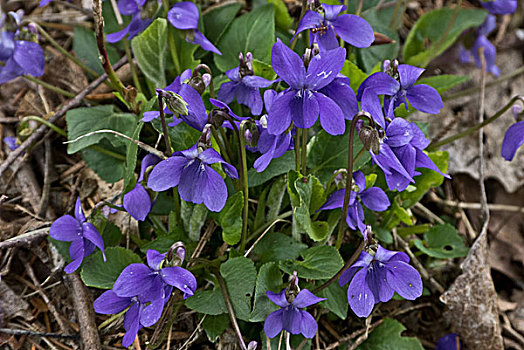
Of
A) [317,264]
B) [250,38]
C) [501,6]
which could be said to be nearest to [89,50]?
[250,38]

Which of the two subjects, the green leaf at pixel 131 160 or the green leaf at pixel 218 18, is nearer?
the green leaf at pixel 131 160

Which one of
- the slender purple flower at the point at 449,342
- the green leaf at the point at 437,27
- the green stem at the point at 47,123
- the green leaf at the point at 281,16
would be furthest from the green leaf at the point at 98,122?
the slender purple flower at the point at 449,342

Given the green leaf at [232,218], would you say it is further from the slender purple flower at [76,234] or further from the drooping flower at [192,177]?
the slender purple flower at [76,234]

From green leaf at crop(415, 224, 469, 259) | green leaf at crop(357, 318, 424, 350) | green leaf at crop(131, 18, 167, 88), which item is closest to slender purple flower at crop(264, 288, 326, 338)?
green leaf at crop(357, 318, 424, 350)

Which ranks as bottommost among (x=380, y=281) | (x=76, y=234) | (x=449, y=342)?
(x=449, y=342)

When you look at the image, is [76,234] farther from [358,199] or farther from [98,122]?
[358,199]

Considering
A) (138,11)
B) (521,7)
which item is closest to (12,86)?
(138,11)
